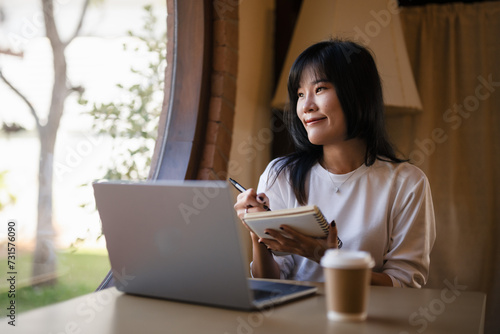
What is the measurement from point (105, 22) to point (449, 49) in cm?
169

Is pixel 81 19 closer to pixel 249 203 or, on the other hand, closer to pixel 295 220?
pixel 249 203

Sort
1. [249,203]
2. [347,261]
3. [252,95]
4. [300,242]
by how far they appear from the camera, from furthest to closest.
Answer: [252,95], [249,203], [300,242], [347,261]

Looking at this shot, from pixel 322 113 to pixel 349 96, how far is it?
0.10m

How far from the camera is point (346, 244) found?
1.52 m

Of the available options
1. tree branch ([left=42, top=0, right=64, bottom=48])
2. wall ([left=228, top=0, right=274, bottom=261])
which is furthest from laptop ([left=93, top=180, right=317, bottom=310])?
wall ([left=228, top=0, right=274, bottom=261])

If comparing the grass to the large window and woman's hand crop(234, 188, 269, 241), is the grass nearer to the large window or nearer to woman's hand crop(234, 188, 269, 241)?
the large window

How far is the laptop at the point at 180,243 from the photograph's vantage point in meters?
0.84

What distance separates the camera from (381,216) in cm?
150

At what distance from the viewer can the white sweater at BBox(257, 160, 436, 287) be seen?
4.63 ft

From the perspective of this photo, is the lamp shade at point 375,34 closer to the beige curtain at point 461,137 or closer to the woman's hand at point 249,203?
the beige curtain at point 461,137

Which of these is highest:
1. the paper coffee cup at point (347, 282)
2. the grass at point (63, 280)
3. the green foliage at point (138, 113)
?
the green foliage at point (138, 113)

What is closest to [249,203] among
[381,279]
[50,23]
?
[381,279]

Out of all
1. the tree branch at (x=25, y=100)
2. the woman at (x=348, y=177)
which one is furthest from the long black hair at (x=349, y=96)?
the tree branch at (x=25, y=100)

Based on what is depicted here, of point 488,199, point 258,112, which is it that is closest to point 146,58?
point 258,112
